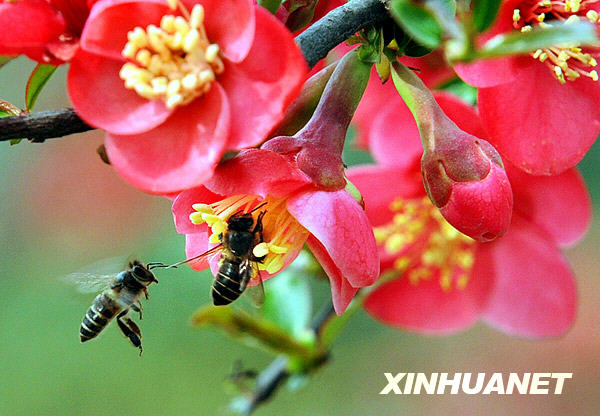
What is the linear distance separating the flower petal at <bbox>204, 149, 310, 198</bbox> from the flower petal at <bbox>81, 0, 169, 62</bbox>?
12 centimetres

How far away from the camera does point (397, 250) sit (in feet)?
3.49

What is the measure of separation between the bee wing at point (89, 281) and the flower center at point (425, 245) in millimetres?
383

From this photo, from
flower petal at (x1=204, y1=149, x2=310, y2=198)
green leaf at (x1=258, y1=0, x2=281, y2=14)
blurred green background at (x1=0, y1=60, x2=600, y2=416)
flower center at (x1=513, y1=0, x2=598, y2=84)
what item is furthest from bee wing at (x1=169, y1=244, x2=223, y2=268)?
blurred green background at (x1=0, y1=60, x2=600, y2=416)

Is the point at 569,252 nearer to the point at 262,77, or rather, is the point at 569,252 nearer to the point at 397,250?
the point at 397,250

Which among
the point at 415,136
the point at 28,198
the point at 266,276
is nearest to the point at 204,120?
the point at 266,276

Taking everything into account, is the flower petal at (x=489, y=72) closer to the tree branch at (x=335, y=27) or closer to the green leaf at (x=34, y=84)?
the tree branch at (x=335, y=27)

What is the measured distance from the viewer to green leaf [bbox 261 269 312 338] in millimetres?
1181

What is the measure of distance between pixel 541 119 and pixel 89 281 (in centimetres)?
53

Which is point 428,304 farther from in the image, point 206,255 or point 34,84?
point 34,84

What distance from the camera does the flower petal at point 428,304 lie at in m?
1.12

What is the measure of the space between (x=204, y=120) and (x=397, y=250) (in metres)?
0.54

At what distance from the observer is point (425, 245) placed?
1096mm

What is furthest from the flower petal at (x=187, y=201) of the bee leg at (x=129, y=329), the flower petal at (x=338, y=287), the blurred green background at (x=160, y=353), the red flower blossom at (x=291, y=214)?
the blurred green background at (x=160, y=353)

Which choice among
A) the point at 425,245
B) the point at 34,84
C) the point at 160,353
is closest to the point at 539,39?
the point at 34,84
